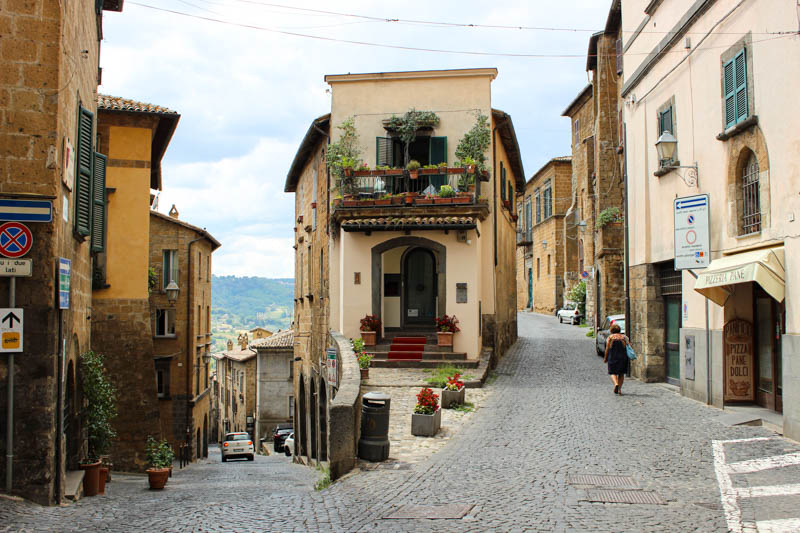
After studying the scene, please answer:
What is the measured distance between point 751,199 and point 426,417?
651 centimetres

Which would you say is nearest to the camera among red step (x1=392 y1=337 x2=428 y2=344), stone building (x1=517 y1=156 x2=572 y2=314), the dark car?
red step (x1=392 y1=337 x2=428 y2=344)

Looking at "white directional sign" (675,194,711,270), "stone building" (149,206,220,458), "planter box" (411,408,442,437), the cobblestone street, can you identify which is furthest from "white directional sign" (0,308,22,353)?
"stone building" (149,206,220,458)

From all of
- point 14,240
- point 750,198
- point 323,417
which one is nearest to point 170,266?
point 323,417

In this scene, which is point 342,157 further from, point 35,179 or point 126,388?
point 35,179

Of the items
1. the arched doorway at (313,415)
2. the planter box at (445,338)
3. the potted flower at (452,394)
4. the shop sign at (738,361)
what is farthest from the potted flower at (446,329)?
the shop sign at (738,361)

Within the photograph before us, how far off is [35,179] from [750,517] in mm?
8383

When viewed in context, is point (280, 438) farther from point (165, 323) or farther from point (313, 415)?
point (313, 415)

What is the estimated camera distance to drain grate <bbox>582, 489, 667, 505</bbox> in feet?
25.0

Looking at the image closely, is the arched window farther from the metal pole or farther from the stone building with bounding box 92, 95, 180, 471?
the stone building with bounding box 92, 95, 180, 471

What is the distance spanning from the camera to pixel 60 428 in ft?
29.3

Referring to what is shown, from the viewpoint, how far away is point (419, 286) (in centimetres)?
2166

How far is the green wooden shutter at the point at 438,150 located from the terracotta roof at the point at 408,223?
2.15m

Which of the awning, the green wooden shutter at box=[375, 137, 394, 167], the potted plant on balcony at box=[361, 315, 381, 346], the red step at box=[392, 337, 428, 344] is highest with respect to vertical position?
the green wooden shutter at box=[375, 137, 394, 167]

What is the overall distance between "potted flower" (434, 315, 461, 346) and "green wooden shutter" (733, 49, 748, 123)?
9.12 metres
